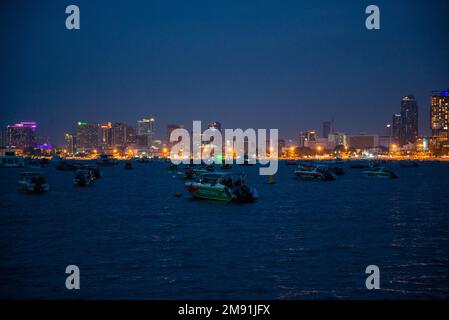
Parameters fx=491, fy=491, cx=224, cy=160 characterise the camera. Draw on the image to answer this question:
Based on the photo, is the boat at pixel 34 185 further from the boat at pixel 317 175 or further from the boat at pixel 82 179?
the boat at pixel 317 175

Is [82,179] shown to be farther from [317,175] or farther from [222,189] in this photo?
[317,175]

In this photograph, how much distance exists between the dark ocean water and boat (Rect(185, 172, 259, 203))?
1255 millimetres

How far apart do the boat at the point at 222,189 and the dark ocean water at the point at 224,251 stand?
1.25 m

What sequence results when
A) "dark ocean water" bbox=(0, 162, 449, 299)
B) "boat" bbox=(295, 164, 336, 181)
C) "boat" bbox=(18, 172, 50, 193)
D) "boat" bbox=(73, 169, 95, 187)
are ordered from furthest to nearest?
"boat" bbox=(295, 164, 336, 181), "boat" bbox=(73, 169, 95, 187), "boat" bbox=(18, 172, 50, 193), "dark ocean water" bbox=(0, 162, 449, 299)

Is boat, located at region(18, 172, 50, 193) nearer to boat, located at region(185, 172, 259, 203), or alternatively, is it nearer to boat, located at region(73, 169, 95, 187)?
boat, located at region(73, 169, 95, 187)

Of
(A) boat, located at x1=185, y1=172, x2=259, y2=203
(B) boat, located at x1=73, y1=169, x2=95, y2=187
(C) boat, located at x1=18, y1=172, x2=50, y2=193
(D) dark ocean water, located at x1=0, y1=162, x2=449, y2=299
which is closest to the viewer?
(D) dark ocean water, located at x1=0, y1=162, x2=449, y2=299

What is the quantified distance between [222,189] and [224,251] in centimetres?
2247

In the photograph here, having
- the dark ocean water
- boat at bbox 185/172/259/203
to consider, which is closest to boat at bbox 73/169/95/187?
the dark ocean water

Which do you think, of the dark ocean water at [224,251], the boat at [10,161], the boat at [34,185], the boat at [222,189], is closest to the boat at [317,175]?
the boat at [222,189]

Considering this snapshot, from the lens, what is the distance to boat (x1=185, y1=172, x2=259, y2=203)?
157 ft

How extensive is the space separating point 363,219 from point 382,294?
861 inches

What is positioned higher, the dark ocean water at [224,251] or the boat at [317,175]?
the boat at [317,175]

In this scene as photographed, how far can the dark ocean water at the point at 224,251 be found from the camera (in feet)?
59.3
